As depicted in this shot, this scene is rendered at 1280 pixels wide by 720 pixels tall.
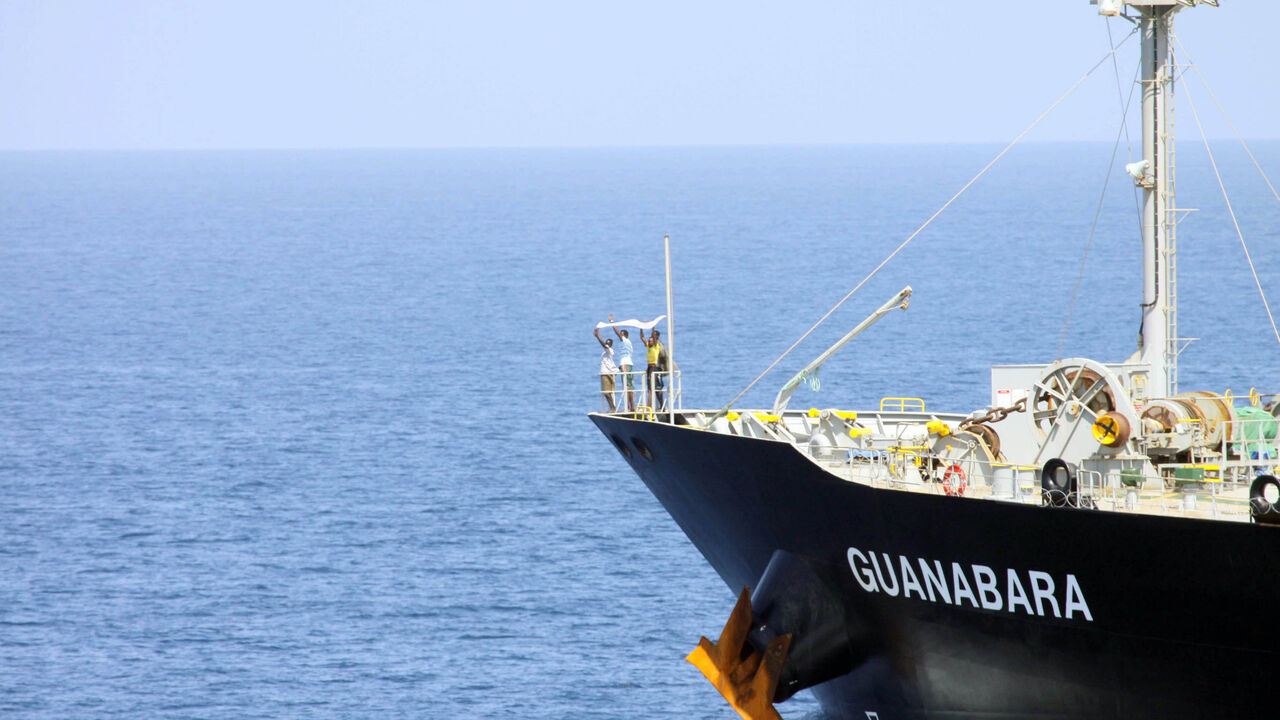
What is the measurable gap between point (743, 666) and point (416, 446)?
4193 centimetres

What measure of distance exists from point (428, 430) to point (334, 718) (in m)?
34.9

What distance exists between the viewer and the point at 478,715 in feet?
116

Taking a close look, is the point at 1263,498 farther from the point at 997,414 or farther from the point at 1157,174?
the point at 1157,174

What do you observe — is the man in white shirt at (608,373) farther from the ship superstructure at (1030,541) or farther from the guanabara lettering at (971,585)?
the guanabara lettering at (971,585)

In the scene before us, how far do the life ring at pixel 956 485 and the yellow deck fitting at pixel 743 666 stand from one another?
14.1 ft

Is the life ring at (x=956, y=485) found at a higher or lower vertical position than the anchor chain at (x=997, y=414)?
lower

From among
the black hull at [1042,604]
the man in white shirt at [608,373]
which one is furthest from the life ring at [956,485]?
the man in white shirt at [608,373]

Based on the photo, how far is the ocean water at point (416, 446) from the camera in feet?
129

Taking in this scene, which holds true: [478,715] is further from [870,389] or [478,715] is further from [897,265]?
[897,265]

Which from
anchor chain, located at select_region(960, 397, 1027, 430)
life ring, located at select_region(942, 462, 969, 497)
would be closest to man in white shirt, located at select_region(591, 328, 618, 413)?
anchor chain, located at select_region(960, 397, 1027, 430)

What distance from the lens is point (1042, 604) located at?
844 inches

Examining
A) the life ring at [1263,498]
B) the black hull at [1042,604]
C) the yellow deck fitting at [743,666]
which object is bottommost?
the yellow deck fitting at [743,666]

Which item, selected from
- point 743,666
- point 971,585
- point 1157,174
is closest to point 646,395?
point 743,666

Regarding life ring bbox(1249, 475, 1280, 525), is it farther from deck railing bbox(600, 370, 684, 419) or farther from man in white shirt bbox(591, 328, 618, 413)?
man in white shirt bbox(591, 328, 618, 413)
